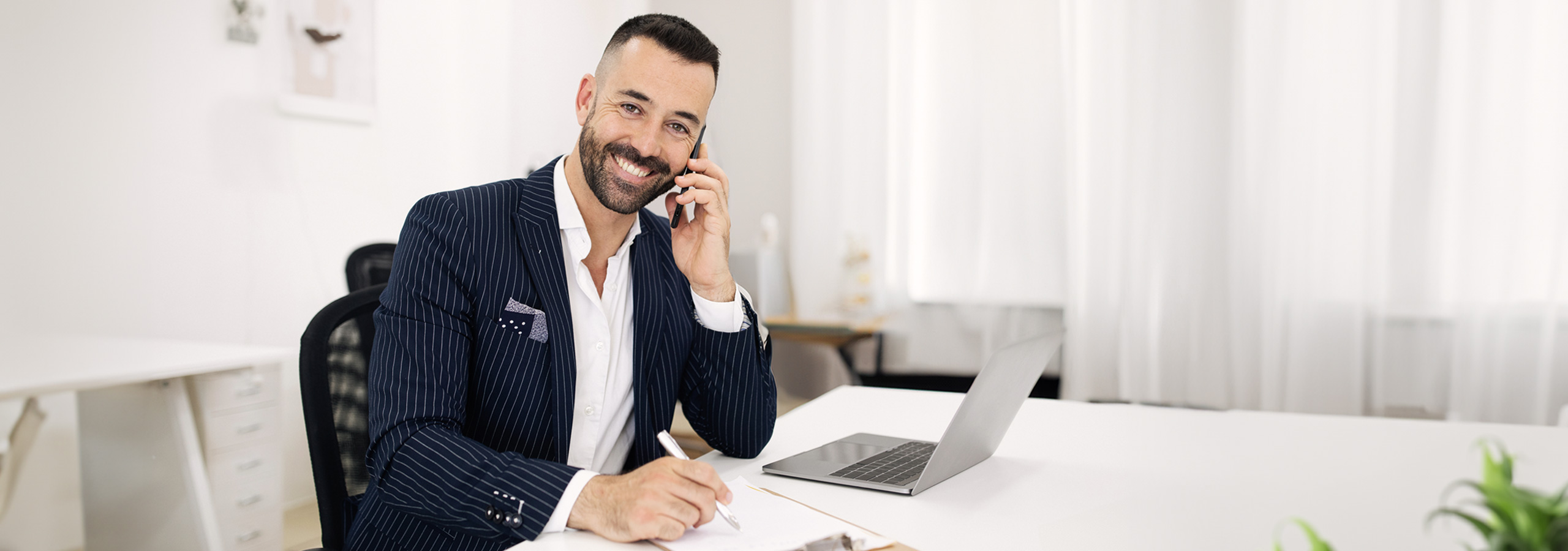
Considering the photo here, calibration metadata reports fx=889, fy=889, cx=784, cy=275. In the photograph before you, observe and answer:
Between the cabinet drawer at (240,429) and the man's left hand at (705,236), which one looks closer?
the man's left hand at (705,236)

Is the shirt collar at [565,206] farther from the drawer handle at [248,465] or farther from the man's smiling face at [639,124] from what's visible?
the drawer handle at [248,465]

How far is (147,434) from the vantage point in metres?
2.00

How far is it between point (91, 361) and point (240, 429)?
331 millimetres

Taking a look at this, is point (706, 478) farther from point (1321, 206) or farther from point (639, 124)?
point (1321, 206)

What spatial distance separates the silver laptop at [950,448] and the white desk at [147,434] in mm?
1564

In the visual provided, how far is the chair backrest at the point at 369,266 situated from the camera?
1820mm

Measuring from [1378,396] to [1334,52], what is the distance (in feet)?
3.70

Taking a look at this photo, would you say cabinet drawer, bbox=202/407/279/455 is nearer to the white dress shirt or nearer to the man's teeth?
the white dress shirt

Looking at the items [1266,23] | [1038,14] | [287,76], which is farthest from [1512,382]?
[287,76]

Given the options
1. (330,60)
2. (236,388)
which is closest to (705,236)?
(236,388)

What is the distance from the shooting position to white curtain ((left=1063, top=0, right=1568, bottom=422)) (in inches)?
106

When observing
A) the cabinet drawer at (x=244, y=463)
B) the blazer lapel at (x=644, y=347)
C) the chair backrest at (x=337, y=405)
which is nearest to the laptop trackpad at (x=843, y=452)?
the blazer lapel at (x=644, y=347)

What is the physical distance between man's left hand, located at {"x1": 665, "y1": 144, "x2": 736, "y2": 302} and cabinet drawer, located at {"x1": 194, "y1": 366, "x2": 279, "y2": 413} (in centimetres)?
140

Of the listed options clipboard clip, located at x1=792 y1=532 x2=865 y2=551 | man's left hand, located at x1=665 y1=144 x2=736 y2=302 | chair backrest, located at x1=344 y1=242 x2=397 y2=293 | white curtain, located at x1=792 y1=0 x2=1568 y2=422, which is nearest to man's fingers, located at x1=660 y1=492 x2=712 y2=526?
clipboard clip, located at x1=792 y1=532 x2=865 y2=551
